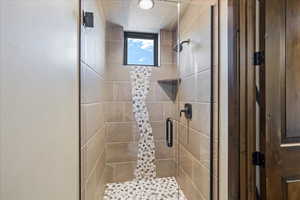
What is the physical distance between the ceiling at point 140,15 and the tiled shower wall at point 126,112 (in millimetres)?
114

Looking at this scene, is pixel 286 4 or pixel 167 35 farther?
pixel 167 35

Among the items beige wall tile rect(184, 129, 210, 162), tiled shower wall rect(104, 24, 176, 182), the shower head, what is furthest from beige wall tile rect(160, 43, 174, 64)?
beige wall tile rect(184, 129, 210, 162)

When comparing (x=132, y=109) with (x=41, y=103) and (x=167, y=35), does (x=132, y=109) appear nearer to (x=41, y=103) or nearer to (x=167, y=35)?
(x=167, y=35)

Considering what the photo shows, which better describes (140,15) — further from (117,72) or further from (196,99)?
(196,99)

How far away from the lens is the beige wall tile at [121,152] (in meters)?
2.35

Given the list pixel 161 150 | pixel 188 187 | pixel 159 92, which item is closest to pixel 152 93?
pixel 159 92

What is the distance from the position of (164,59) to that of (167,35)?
301 millimetres

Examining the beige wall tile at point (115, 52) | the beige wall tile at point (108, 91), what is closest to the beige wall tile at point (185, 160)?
the beige wall tile at point (108, 91)

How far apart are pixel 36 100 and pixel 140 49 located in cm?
195

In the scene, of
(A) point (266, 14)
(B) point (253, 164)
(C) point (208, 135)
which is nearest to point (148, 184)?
(C) point (208, 135)

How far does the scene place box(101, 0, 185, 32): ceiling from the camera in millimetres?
2016

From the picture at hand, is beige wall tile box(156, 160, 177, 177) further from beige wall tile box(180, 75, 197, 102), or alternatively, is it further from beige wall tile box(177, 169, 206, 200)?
beige wall tile box(180, 75, 197, 102)

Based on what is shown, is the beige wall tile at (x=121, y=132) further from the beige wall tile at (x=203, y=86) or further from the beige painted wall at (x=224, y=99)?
the beige painted wall at (x=224, y=99)

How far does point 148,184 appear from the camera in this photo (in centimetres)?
236
